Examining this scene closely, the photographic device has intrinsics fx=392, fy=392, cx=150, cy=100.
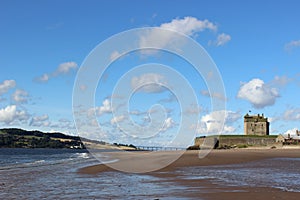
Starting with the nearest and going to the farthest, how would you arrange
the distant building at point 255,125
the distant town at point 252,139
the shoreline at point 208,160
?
the shoreline at point 208,160, the distant town at point 252,139, the distant building at point 255,125

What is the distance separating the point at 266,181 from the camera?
15664 millimetres

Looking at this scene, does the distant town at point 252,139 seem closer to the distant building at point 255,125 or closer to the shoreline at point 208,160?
the distant building at point 255,125

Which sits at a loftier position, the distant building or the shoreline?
the distant building

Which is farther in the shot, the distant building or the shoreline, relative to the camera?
the distant building

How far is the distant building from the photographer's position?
348 feet

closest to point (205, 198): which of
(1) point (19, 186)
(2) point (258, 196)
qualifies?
(2) point (258, 196)

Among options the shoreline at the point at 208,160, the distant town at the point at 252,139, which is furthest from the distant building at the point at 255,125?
the shoreline at the point at 208,160

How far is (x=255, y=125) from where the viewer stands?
351 ft

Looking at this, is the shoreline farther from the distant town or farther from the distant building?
the distant building

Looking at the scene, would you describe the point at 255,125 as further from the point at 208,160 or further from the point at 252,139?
the point at 208,160

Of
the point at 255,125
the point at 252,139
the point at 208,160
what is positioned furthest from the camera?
the point at 255,125

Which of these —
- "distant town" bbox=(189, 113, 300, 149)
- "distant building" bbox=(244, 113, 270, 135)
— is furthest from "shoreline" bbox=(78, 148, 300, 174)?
"distant building" bbox=(244, 113, 270, 135)

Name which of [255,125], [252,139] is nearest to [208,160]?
[252,139]

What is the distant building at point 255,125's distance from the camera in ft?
348
